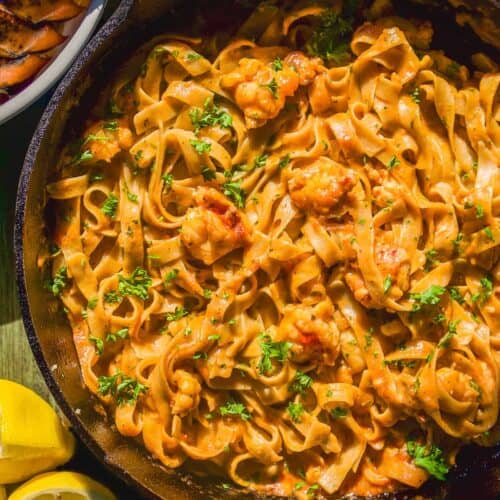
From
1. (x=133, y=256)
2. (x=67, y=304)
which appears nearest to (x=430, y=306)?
(x=133, y=256)

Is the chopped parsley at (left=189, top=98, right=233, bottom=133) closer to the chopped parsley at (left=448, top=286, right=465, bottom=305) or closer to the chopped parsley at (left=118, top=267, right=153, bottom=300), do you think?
the chopped parsley at (left=118, top=267, right=153, bottom=300)

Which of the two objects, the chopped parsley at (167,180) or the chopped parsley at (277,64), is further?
the chopped parsley at (167,180)

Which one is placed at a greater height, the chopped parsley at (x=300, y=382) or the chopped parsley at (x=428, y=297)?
the chopped parsley at (x=428, y=297)

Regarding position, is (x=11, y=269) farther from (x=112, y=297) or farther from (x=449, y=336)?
(x=449, y=336)

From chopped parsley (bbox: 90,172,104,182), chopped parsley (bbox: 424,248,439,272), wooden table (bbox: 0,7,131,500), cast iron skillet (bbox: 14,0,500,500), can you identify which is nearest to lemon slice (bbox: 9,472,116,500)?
wooden table (bbox: 0,7,131,500)

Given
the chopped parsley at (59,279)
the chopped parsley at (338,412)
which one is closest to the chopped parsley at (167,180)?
the chopped parsley at (59,279)

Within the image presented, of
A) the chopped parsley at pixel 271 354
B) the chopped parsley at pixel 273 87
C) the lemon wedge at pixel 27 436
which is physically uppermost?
the chopped parsley at pixel 273 87

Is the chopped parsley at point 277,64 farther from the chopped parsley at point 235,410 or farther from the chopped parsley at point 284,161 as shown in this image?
the chopped parsley at point 235,410

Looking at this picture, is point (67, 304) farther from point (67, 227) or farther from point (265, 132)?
point (265, 132)
